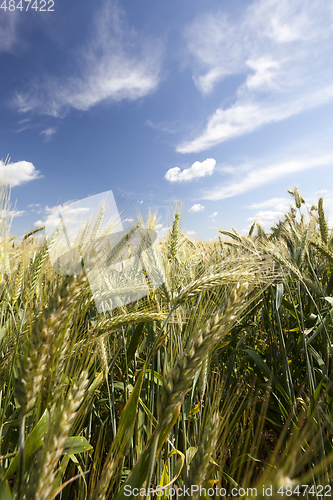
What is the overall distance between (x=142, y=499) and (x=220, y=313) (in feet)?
1.63

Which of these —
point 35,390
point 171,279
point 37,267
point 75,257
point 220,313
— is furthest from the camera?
point 171,279

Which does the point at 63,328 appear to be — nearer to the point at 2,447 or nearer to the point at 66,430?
the point at 66,430

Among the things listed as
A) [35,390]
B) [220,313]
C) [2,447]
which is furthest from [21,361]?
[2,447]

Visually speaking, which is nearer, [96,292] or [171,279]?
[96,292]

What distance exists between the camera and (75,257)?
908 millimetres

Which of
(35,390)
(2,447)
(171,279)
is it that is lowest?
(2,447)

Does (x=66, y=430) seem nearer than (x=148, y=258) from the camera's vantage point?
Yes

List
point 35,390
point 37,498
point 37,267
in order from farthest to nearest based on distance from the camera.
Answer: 1. point 37,267
2. point 35,390
3. point 37,498

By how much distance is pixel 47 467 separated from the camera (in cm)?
46

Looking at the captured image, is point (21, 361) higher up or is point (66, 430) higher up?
point (21, 361)

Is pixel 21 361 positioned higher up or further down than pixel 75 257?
further down

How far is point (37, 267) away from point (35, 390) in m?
0.73

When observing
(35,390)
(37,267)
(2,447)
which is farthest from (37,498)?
(37,267)

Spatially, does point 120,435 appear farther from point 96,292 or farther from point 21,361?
point 96,292
